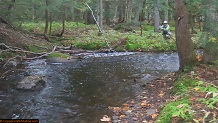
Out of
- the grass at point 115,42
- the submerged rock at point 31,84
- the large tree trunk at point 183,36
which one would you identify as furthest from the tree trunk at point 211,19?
the grass at point 115,42

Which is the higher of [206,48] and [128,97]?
[206,48]

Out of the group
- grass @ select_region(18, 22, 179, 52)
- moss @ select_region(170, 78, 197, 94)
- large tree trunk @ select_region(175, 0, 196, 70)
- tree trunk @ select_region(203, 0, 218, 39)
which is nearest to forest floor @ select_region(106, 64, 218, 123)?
moss @ select_region(170, 78, 197, 94)

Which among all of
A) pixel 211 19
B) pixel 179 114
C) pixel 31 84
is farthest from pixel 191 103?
pixel 31 84

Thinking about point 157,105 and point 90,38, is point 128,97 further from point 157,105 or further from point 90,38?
point 90,38

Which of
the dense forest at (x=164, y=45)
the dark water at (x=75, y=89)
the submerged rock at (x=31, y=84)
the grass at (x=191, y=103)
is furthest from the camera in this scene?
the submerged rock at (x=31, y=84)

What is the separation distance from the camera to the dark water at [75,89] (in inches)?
284

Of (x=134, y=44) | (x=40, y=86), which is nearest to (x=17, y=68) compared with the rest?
(x=40, y=86)

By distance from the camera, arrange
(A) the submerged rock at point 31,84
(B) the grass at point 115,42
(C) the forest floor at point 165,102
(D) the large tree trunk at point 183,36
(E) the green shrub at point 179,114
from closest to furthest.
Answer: (E) the green shrub at point 179,114 → (C) the forest floor at point 165,102 → (D) the large tree trunk at point 183,36 → (A) the submerged rock at point 31,84 → (B) the grass at point 115,42

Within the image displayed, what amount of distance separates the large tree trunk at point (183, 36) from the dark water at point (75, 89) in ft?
6.41

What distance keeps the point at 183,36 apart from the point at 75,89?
410 cm

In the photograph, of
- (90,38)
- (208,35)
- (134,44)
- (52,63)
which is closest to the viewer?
(208,35)

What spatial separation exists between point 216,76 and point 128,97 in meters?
2.69

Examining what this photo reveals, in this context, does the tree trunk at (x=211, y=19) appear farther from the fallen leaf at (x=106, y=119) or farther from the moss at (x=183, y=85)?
the fallen leaf at (x=106, y=119)

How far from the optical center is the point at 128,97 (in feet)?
27.9
